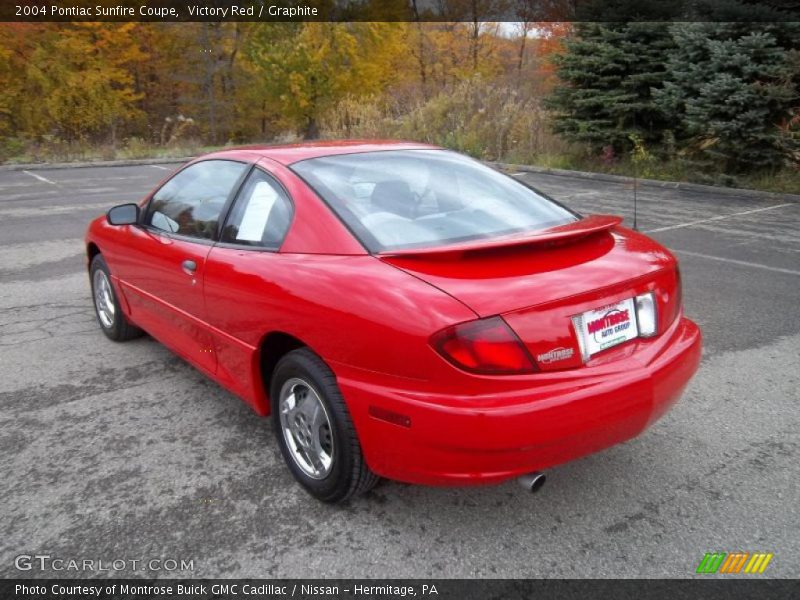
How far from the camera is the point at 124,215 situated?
13.8ft

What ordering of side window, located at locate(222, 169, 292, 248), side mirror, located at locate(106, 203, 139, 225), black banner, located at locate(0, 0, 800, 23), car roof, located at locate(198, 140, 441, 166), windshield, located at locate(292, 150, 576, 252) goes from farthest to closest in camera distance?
black banner, located at locate(0, 0, 800, 23)
side mirror, located at locate(106, 203, 139, 225)
car roof, located at locate(198, 140, 441, 166)
side window, located at locate(222, 169, 292, 248)
windshield, located at locate(292, 150, 576, 252)

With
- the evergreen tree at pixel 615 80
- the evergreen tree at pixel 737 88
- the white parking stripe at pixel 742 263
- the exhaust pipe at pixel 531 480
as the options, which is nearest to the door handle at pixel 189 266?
the exhaust pipe at pixel 531 480

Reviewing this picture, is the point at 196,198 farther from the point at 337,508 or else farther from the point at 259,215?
the point at 337,508

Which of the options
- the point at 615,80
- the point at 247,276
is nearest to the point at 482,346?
the point at 247,276

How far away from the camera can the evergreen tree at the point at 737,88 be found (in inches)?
456

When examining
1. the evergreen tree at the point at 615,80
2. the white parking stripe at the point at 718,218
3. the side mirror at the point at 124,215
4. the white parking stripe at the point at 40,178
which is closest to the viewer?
the side mirror at the point at 124,215

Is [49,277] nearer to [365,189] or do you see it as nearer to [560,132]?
[365,189]

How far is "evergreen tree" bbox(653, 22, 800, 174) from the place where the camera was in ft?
38.0

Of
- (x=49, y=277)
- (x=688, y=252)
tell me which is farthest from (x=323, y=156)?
(x=688, y=252)

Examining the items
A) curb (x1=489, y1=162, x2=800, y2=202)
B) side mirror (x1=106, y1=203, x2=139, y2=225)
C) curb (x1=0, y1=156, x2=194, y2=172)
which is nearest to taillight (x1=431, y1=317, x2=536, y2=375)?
side mirror (x1=106, y1=203, x2=139, y2=225)

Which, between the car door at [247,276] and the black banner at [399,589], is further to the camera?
the car door at [247,276]

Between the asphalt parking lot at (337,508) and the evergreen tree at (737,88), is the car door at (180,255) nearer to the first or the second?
the asphalt parking lot at (337,508)

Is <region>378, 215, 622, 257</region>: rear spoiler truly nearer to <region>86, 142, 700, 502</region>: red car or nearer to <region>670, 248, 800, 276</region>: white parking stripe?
<region>86, 142, 700, 502</region>: red car

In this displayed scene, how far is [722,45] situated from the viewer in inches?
472
